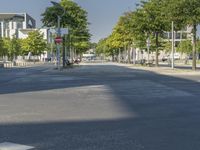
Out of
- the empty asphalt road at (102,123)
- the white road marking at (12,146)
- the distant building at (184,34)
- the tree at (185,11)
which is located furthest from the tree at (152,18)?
the white road marking at (12,146)

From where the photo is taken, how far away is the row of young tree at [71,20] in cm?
A: 5838

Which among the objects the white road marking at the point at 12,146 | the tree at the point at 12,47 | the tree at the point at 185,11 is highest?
the tree at the point at 185,11

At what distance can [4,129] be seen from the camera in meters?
10.2

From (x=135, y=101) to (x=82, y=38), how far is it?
56.0 m

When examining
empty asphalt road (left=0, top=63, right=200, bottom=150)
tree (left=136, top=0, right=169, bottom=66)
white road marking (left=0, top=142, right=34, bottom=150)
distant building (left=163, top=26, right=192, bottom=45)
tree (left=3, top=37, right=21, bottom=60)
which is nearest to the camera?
white road marking (left=0, top=142, right=34, bottom=150)

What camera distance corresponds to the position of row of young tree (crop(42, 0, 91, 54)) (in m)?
58.4

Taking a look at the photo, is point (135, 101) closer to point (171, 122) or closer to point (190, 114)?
point (190, 114)

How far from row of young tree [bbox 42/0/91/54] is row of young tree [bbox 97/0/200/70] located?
6.64 metres

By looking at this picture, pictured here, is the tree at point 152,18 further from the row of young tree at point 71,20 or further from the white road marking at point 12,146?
the white road marking at point 12,146

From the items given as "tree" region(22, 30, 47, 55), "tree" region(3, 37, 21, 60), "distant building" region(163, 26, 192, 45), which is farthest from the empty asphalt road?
"tree" region(22, 30, 47, 55)

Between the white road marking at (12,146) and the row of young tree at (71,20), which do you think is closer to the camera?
the white road marking at (12,146)

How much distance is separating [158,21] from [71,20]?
1052 centimetres

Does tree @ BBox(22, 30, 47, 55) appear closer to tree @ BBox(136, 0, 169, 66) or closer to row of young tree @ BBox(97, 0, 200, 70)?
row of young tree @ BBox(97, 0, 200, 70)

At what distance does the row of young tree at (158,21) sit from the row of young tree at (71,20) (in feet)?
21.8
